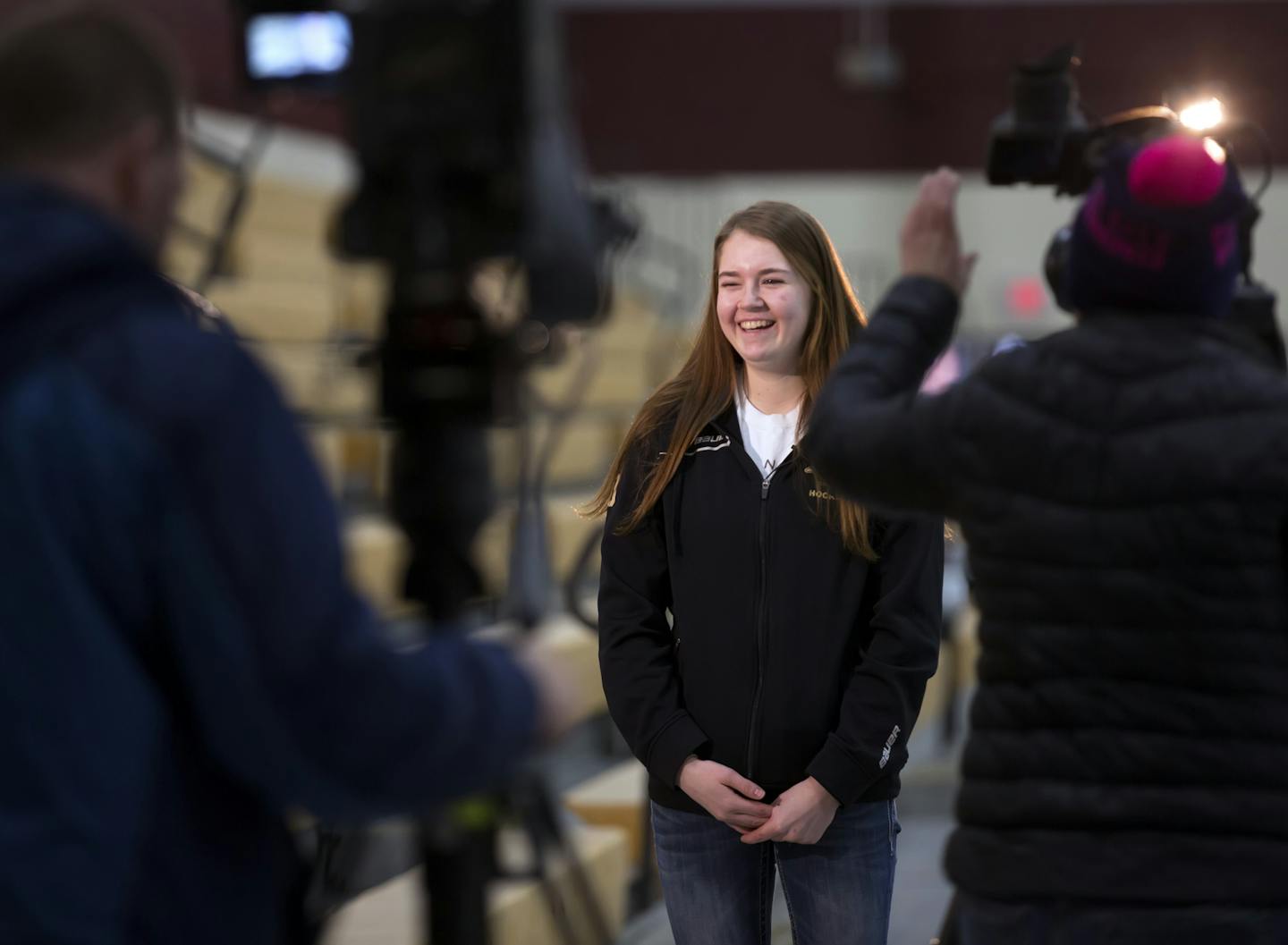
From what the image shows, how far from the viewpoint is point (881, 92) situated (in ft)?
36.0

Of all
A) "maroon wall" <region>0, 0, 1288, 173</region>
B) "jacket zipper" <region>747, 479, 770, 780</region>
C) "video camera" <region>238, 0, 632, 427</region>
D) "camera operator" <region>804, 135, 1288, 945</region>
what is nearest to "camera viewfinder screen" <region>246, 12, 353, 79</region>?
"video camera" <region>238, 0, 632, 427</region>

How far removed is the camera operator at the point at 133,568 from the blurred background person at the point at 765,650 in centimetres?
96

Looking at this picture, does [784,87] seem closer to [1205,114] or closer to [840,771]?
[1205,114]

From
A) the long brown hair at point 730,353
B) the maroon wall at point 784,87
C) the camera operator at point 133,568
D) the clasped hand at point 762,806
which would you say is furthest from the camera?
the maroon wall at point 784,87

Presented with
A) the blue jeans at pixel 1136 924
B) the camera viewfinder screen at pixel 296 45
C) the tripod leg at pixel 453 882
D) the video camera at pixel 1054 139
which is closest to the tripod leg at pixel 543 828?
the tripod leg at pixel 453 882

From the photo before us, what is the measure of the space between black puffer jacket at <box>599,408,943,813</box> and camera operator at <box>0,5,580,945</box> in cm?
96

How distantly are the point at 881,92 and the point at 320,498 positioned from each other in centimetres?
1053

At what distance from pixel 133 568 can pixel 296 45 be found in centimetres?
68

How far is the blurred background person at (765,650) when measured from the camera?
1891 millimetres

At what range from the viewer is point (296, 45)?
4.72 ft

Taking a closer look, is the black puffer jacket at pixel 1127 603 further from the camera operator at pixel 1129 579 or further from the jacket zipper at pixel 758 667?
the jacket zipper at pixel 758 667

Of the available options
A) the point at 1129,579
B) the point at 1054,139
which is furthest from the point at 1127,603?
the point at 1054,139

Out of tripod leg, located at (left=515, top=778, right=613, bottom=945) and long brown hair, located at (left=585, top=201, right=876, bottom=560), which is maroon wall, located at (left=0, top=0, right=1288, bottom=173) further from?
tripod leg, located at (left=515, top=778, right=613, bottom=945)

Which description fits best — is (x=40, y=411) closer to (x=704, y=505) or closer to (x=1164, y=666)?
(x=1164, y=666)
